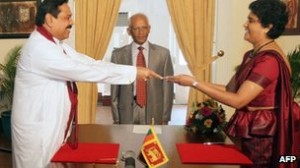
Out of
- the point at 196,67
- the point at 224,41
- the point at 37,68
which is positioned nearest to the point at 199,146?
the point at 37,68

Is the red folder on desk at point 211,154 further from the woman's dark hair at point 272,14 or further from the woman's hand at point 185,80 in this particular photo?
the woman's dark hair at point 272,14

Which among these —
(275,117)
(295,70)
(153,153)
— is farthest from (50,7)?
(295,70)

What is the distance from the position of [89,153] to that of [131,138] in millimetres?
436

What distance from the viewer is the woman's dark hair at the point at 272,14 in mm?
1855

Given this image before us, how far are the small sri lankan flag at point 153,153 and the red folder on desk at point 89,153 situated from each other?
0.17 meters

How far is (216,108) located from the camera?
2451 millimetres

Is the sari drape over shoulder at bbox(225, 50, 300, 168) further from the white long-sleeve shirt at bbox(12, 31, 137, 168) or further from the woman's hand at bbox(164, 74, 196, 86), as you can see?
the white long-sleeve shirt at bbox(12, 31, 137, 168)

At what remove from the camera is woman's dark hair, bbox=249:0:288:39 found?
1855 mm

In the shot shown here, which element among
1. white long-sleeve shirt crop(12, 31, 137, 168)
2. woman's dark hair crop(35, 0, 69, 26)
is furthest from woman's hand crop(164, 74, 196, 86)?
woman's dark hair crop(35, 0, 69, 26)

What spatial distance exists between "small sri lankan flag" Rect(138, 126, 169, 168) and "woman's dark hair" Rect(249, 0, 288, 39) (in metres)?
0.87

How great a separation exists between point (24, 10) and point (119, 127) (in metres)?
2.80

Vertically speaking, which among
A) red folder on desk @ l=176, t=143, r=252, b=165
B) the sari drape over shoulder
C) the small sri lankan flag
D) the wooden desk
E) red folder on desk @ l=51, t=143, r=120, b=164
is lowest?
the wooden desk

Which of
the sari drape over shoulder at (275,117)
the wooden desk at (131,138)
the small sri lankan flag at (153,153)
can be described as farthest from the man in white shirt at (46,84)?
the sari drape over shoulder at (275,117)

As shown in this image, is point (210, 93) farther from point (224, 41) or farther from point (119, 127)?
point (224, 41)
